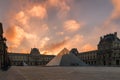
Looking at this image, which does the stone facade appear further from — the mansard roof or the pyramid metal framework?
the pyramid metal framework

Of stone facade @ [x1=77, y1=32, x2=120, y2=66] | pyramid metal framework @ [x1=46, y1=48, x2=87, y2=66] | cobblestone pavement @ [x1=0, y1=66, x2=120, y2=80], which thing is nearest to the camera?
cobblestone pavement @ [x1=0, y1=66, x2=120, y2=80]

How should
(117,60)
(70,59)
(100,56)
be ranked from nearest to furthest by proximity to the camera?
1. (70,59)
2. (117,60)
3. (100,56)

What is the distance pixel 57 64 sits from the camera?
290 feet

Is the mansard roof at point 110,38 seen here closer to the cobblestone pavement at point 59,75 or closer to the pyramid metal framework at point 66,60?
the pyramid metal framework at point 66,60

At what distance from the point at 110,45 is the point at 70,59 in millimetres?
87955

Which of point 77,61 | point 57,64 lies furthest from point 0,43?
point 77,61

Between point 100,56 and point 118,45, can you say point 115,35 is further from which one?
point 100,56

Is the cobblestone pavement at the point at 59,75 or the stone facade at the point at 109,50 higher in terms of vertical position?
the stone facade at the point at 109,50

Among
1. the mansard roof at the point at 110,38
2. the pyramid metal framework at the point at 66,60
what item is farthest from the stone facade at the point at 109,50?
the pyramid metal framework at the point at 66,60

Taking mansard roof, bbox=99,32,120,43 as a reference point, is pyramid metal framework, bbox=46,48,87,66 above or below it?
below

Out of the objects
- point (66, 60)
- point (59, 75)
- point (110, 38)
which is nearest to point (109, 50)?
point (110, 38)

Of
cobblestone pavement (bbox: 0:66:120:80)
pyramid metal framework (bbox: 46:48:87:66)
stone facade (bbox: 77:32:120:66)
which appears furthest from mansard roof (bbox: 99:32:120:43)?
cobblestone pavement (bbox: 0:66:120:80)

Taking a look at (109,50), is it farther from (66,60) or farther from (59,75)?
(59,75)

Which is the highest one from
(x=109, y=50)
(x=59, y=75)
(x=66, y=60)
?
(x=109, y=50)
